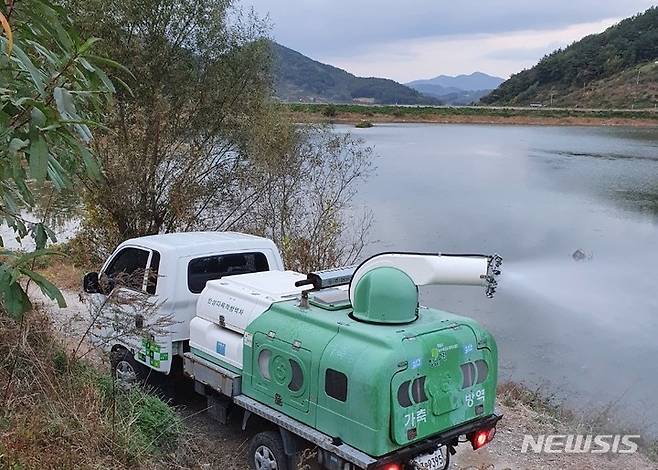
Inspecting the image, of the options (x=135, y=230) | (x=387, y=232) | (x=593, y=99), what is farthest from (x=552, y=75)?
(x=135, y=230)

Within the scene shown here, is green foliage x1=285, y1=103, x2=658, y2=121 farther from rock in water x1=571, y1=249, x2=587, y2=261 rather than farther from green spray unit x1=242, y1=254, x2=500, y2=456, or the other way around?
green spray unit x1=242, y1=254, x2=500, y2=456

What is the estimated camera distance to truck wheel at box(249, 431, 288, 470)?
5.47 m

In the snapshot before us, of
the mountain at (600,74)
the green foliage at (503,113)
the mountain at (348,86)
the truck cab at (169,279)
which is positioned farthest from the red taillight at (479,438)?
the mountain at (348,86)

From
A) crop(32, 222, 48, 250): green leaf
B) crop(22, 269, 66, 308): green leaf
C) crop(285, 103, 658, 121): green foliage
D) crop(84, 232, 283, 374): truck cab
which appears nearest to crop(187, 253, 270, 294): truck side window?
crop(84, 232, 283, 374): truck cab

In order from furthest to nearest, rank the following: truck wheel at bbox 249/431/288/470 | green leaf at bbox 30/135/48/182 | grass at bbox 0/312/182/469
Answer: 1. truck wheel at bbox 249/431/288/470
2. grass at bbox 0/312/182/469
3. green leaf at bbox 30/135/48/182

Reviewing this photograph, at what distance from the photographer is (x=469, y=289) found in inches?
634

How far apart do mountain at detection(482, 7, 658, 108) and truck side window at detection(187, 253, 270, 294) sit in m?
74.8

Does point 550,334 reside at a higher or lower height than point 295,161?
lower

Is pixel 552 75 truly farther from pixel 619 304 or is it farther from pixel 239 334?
pixel 239 334

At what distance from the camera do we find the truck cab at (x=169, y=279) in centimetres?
667

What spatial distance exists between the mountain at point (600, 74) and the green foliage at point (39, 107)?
78.8 meters

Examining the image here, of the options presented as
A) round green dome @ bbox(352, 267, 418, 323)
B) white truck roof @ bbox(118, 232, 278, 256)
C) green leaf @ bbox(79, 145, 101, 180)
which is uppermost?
green leaf @ bbox(79, 145, 101, 180)

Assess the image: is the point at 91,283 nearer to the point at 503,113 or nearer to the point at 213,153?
the point at 213,153

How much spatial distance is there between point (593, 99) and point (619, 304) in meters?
76.4
